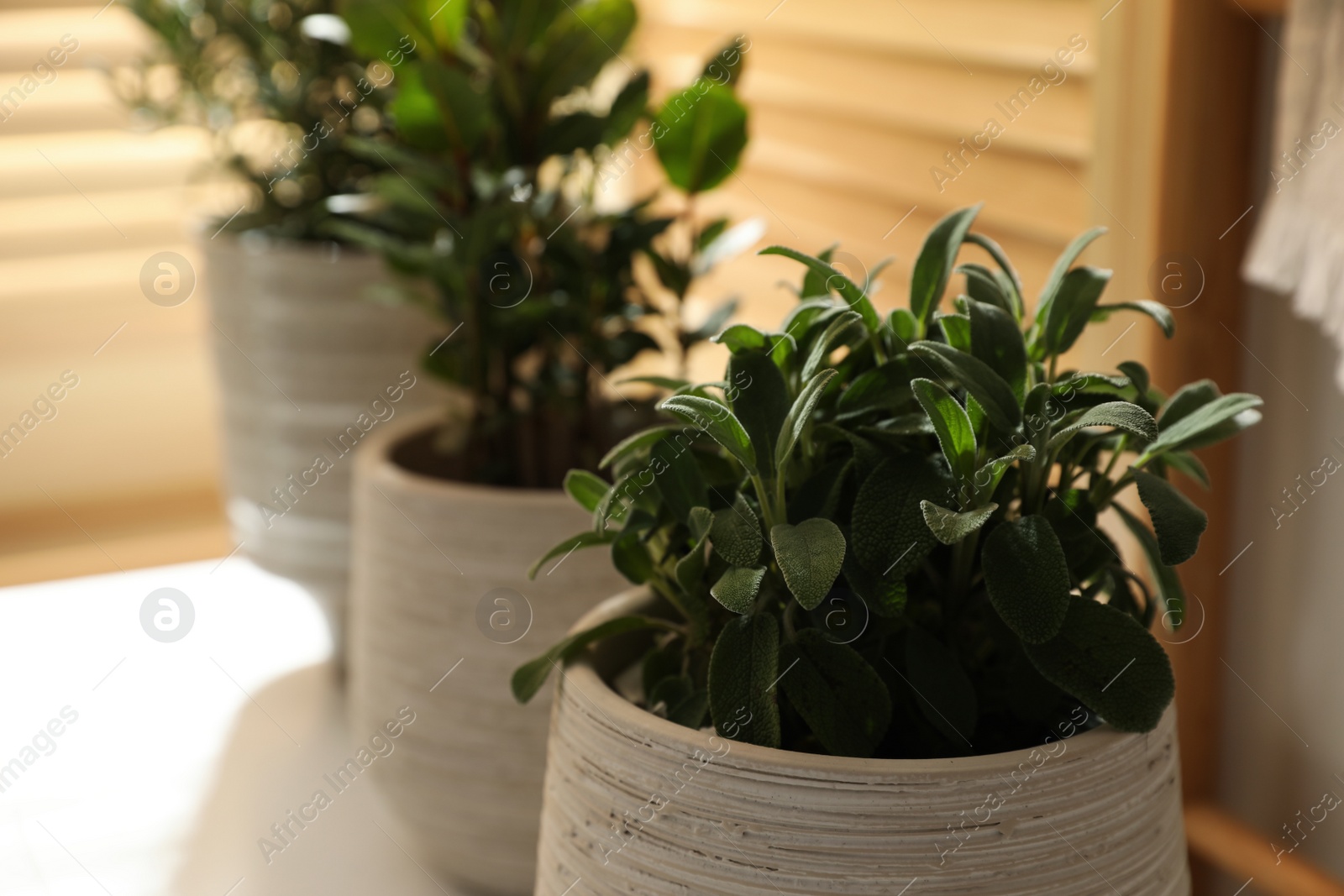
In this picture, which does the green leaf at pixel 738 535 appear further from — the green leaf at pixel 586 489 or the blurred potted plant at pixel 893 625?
the green leaf at pixel 586 489

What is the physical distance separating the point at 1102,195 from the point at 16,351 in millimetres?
1763

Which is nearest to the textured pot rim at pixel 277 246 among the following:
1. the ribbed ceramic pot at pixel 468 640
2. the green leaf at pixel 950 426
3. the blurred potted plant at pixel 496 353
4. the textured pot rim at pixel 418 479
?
the blurred potted plant at pixel 496 353

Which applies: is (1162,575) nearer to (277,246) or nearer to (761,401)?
(761,401)

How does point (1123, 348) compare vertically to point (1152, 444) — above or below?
below

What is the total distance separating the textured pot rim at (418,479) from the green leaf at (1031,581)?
0.48 meters

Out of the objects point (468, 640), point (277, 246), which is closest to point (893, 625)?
point (468, 640)

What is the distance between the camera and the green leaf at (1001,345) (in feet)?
2.03

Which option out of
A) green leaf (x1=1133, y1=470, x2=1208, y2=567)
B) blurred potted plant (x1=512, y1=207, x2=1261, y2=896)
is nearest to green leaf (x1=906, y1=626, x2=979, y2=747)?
blurred potted plant (x1=512, y1=207, x2=1261, y2=896)

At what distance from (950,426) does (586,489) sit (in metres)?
0.24

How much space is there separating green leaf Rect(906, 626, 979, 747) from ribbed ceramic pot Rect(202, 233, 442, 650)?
90 cm

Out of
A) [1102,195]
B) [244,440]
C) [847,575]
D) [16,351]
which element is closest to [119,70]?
[16,351]

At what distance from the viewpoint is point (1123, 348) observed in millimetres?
1071

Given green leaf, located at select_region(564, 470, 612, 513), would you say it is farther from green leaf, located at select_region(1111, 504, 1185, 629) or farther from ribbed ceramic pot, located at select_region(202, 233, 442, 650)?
ribbed ceramic pot, located at select_region(202, 233, 442, 650)

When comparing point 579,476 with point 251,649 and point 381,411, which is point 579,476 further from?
point 251,649
